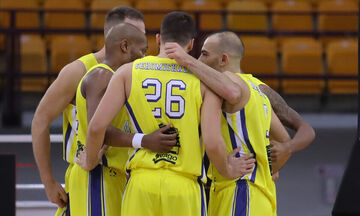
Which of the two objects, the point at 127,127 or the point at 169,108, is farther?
the point at 127,127

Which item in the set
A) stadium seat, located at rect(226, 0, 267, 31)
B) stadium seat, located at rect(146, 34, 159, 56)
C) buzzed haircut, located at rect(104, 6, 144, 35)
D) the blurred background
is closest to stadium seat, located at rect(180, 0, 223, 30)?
the blurred background

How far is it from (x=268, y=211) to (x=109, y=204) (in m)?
0.95

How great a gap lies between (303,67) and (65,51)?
3135 mm

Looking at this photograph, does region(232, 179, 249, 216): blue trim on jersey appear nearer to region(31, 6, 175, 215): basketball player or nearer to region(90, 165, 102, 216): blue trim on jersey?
region(90, 165, 102, 216): blue trim on jersey

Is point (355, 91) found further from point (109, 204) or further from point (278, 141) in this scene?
point (109, 204)

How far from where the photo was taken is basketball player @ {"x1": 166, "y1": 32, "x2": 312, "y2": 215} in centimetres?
393

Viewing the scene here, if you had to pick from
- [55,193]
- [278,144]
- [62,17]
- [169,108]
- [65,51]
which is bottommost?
[55,193]

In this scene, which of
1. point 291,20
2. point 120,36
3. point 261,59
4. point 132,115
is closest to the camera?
point 132,115

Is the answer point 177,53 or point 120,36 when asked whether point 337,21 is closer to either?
point 120,36

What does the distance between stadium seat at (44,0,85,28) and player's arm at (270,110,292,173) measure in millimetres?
5787

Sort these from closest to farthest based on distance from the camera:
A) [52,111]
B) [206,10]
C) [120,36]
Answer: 1. [120,36]
2. [52,111]
3. [206,10]

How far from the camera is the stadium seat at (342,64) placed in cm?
886

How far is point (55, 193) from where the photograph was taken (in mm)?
4270

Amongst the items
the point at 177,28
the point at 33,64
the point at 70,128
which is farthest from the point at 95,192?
the point at 33,64
